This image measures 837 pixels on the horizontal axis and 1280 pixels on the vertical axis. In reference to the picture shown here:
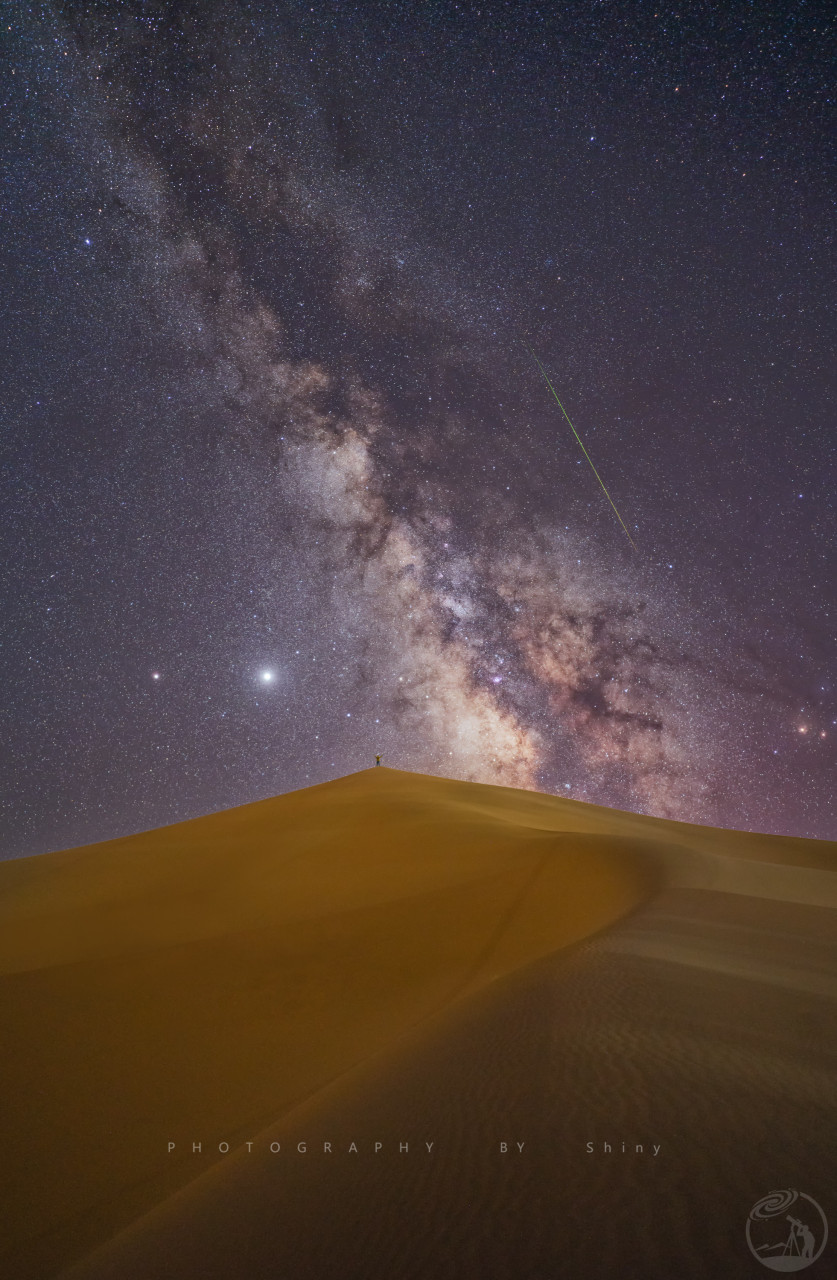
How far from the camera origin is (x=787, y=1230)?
2.32m

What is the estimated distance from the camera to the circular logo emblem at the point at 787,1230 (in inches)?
86.4

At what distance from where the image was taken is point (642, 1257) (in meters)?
2.23

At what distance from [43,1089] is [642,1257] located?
24.4 ft

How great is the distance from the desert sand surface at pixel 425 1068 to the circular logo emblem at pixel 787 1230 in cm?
6

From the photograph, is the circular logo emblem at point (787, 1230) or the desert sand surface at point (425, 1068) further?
the desert sand surface at point (425, 1068)

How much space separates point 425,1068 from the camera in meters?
5.02

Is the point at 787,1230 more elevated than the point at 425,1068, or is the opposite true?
the point at 787,1230

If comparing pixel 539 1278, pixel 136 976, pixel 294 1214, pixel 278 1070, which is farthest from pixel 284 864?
pixel 539 1278

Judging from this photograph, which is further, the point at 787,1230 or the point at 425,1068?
the point at 425,1068

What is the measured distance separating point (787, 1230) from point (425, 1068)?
337 cm

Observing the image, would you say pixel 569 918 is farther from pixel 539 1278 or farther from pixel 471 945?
pixel 539 1278

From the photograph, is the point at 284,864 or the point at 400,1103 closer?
the point at 400,1103

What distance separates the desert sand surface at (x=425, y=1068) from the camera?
272 cm

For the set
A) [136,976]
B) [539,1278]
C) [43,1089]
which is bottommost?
[43,1089]
